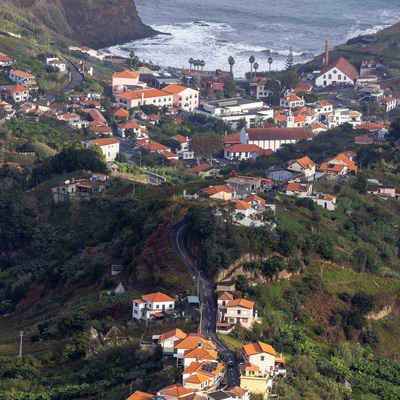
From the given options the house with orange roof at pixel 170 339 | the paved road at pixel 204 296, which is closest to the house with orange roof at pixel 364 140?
the paved road at pixel 204 296

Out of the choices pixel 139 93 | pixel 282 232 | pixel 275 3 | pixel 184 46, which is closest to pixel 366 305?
pixel 282 232

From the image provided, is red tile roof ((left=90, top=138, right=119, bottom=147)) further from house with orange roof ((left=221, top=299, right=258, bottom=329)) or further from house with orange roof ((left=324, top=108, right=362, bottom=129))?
house with orange roof ((left=221, top=299, right=258, bottom=329))

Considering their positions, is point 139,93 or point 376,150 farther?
point 139,93

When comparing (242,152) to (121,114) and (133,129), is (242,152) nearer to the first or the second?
(133,129)

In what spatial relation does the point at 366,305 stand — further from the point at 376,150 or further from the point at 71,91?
the point at 71,91

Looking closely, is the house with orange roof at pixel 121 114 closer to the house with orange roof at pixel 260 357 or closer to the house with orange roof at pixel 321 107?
the house with orange roof at pixel 321 107

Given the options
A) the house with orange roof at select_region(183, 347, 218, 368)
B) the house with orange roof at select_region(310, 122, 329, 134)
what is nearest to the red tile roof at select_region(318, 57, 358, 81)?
the house with orange roof at select_region(310, 122, 329, 134)

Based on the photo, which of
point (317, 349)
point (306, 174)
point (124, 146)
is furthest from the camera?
point (124, 146)
